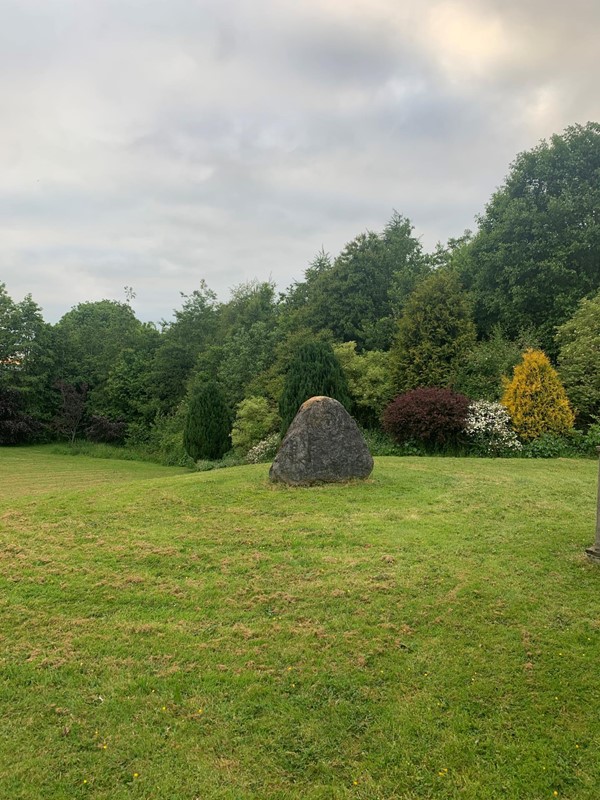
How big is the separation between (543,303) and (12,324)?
27.1 meters

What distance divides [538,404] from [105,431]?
2119cm

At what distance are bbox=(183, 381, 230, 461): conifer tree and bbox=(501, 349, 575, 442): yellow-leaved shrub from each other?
9441mm

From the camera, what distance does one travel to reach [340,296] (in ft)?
70.9

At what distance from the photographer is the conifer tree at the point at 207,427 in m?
17.2

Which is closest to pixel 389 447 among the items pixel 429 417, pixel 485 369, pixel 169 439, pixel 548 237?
pixel 429 417

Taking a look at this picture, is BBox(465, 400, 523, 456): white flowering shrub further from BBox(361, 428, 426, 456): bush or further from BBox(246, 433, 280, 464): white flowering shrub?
BBox(246, 433, 280, 464): white flowering shrub

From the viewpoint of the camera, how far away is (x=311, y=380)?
14.4 metres

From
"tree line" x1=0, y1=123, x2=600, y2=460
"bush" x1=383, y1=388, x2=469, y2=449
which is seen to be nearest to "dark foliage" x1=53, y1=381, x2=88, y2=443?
"tree line" x1=0, y1=123, x2=600, y2=460

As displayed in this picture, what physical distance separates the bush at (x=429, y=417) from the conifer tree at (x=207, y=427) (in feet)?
20.6

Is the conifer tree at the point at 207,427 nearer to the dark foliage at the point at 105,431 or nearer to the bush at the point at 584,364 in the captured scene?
the dark foliage at the point at 105,431

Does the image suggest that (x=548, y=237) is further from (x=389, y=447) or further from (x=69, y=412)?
(x=69, y=412)

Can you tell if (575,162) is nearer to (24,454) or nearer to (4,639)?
(4,639)

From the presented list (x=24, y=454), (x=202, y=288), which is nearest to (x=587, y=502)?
(x=24, y=454)

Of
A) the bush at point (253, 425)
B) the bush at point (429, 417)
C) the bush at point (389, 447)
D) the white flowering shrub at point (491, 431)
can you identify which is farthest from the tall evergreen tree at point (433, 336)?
the bush at point (253, 425)
